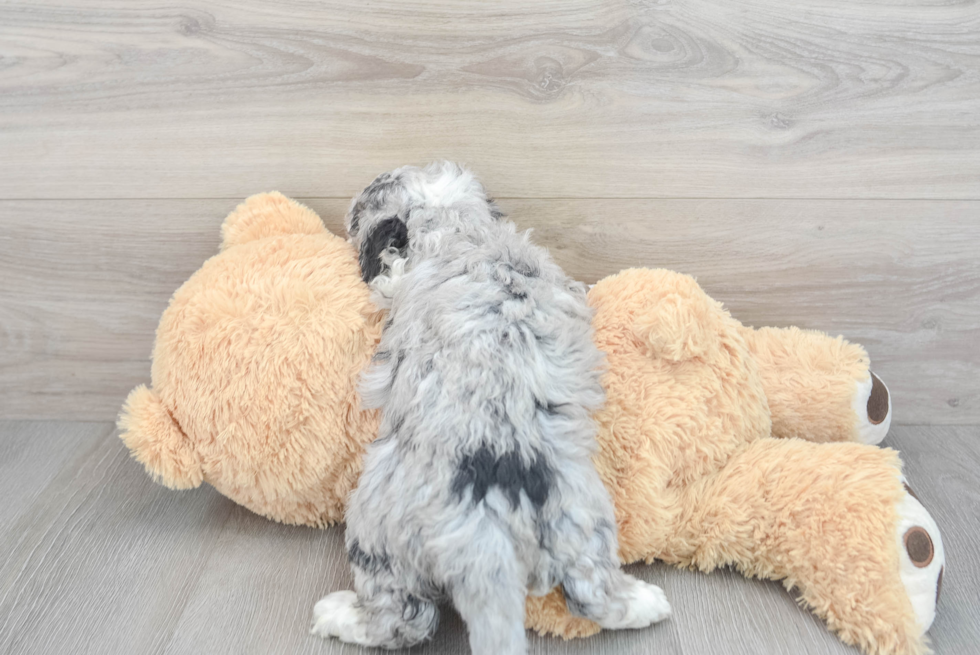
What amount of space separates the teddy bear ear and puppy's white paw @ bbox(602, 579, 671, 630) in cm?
66

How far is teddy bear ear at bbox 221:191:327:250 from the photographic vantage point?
3.43ft

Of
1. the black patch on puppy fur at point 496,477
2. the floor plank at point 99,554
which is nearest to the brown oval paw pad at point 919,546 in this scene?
the black patch on puppy fur at point 496,477

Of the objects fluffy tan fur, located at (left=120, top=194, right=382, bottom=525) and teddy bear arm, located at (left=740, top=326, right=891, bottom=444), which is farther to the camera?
teddy bear arm, located at (left=740, top=326, right=891, bottom=444)

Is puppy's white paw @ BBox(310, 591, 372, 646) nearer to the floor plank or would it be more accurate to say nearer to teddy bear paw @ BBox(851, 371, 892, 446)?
the floor plank

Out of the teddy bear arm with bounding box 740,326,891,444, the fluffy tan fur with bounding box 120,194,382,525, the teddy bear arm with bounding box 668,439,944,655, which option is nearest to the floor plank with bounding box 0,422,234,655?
the fluffy tan fur with bounding box 120,194,382,525

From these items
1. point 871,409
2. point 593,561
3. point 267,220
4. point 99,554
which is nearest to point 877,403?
point 871,409

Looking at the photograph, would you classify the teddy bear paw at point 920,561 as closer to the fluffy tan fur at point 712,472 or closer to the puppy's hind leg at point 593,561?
the fluffy tan fur at point 712,472

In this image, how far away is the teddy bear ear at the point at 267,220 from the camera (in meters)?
1.04

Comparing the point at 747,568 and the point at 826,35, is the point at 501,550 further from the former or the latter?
the point at 826,35

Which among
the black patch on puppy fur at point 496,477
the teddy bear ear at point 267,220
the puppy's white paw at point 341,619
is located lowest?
the puppy's white paw at point 341,619

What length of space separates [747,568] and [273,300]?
69 cm

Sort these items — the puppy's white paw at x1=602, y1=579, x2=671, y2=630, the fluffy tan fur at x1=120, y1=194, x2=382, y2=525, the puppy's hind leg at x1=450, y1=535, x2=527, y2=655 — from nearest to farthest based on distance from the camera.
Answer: the puppy's hind leg at x1=450, y1=535, x2=527, y2=655, the puppy's white paw at x1=602, y1=579, x2=671, y2=630, the fluffy tan fur at x1=120, y1=194, x2=382, y2=525

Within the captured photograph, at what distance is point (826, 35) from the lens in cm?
101

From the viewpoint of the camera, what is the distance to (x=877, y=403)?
3.51 feet
